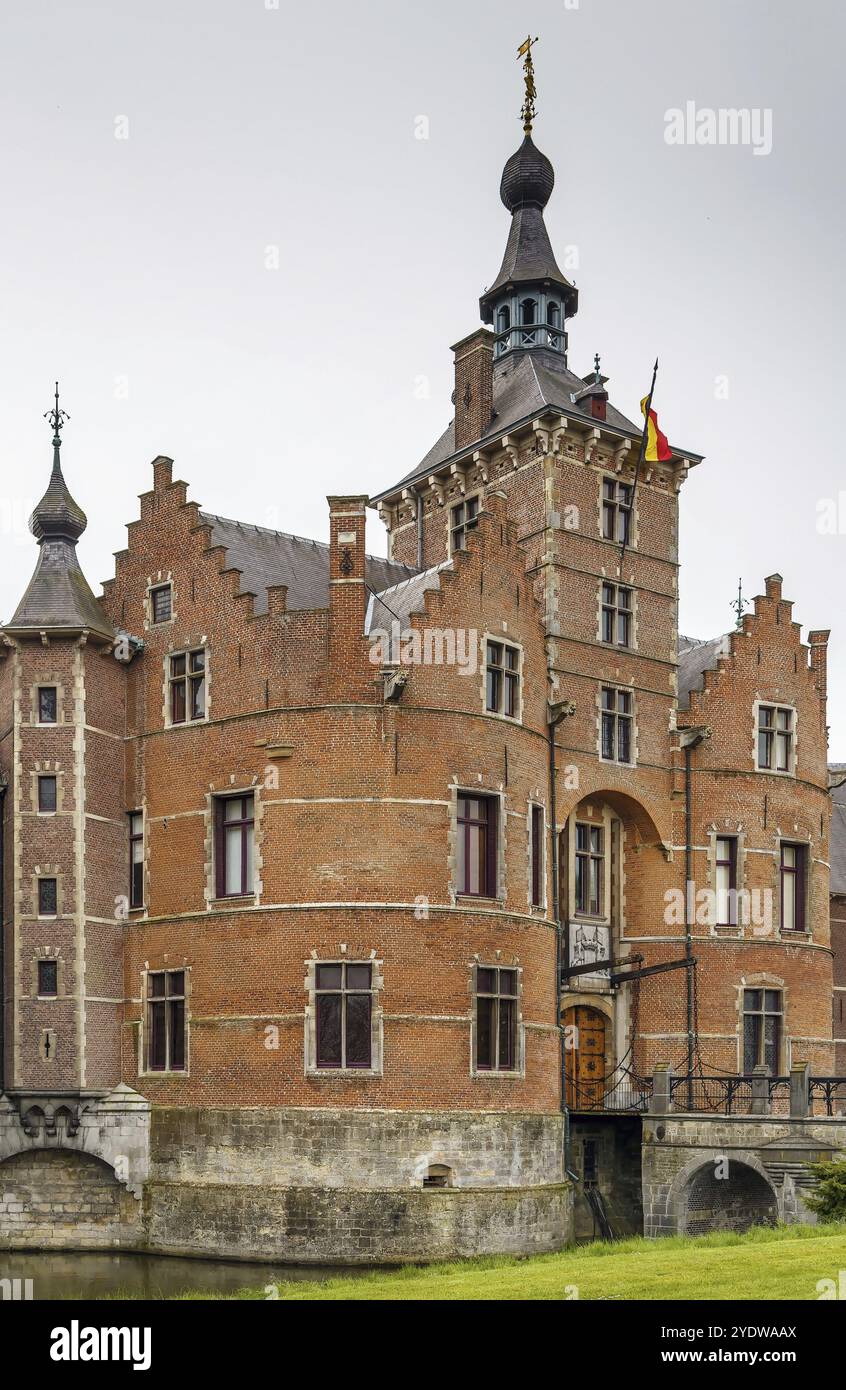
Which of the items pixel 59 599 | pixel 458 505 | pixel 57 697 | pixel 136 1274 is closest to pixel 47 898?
pixel 57 697

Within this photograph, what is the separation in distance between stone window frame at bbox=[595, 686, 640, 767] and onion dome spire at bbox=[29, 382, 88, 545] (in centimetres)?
1181

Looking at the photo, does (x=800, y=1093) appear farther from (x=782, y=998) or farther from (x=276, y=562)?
(x=276, y=562)

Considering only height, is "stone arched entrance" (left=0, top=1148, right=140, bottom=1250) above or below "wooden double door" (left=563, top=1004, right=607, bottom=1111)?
below

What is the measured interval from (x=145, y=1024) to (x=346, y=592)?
9.45 meters

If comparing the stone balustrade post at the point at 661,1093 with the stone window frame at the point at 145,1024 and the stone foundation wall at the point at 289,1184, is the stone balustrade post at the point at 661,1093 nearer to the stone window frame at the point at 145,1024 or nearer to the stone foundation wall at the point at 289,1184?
the stone foundation wall at the point at 289,1184

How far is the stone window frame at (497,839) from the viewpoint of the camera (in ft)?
102

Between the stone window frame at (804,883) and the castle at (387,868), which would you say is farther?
the stone window frame at (804,883)

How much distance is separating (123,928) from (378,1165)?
25.0 feet

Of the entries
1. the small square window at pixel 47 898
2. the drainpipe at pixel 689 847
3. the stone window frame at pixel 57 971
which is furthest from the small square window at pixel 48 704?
the drainpipe at pixel 689 847

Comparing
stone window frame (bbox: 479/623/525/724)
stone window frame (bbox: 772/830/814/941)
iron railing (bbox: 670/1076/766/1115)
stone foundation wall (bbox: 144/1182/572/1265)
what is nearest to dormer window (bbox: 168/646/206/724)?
stone window frame (bbox: 479/623/525/724)

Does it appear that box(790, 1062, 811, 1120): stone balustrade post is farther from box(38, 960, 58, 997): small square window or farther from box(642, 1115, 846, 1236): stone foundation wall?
box(38, 960, 58, 997): small square window

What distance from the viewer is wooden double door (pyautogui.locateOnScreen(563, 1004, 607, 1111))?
36469 millimetres

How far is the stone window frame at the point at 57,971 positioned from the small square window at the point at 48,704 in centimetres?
456
